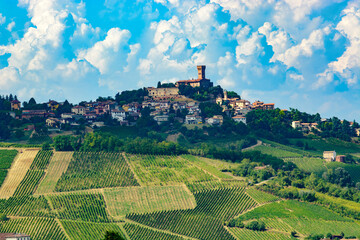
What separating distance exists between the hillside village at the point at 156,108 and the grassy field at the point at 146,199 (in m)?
37.8

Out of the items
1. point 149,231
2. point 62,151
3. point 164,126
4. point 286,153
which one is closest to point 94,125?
point 164,126

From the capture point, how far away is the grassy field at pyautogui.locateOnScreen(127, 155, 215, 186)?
273ft

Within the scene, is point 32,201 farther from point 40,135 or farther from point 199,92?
point 199,92

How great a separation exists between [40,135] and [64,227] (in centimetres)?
4078

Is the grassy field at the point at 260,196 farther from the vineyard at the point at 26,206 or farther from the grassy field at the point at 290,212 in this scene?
the vineyard at the point at 26,206

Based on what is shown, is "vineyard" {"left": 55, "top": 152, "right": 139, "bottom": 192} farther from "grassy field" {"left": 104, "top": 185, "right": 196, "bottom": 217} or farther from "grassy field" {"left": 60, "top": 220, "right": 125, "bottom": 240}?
"grassy field" {"left": 60, "top": 220, "right": 125, "bottom": 240}

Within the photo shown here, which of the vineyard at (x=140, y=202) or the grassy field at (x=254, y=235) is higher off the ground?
the vineyard at (x=140, y=202)

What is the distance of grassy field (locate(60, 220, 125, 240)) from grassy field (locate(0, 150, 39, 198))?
11.9 metres

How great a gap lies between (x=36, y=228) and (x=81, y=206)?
8.05 m

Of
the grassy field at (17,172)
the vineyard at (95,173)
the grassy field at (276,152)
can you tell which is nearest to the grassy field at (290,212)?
the vineyard at (95,173)

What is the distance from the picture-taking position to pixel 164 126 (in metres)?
120

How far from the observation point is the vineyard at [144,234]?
2667 inches

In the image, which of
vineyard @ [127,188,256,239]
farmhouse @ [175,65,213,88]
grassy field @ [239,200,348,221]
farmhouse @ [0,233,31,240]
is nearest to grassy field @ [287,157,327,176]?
grassy field @ [239,200,348,221]

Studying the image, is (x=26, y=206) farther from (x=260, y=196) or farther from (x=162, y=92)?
(x=162, y=92)
